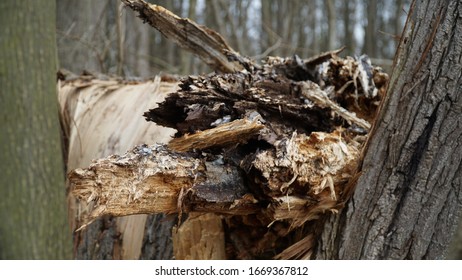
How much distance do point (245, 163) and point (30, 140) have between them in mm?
1545

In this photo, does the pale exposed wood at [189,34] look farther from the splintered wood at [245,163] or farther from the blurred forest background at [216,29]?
the blurred forest background at [216,29]

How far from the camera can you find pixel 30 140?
2637 mm

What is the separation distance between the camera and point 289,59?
7.00 feet

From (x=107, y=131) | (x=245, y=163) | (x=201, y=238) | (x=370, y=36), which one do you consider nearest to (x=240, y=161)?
(x=245, y=163)

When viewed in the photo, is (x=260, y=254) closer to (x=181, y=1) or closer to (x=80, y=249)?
(x=80, y=249)

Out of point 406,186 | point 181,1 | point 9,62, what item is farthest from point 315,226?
point 181,1

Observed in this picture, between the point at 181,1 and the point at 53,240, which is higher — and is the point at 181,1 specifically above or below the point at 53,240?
above

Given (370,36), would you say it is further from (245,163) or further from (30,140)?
(245,163)

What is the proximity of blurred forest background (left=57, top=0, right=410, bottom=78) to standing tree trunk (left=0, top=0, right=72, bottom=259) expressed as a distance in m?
0.50

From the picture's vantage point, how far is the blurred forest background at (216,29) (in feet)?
14.5

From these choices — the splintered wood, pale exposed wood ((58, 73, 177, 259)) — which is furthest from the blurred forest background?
the splintered wood

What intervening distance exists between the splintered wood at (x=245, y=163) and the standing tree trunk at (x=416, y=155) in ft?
0.36

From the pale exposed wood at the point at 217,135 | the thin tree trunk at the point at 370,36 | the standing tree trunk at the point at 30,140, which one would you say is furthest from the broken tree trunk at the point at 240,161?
the thin tree trunk at the point at 370,36
